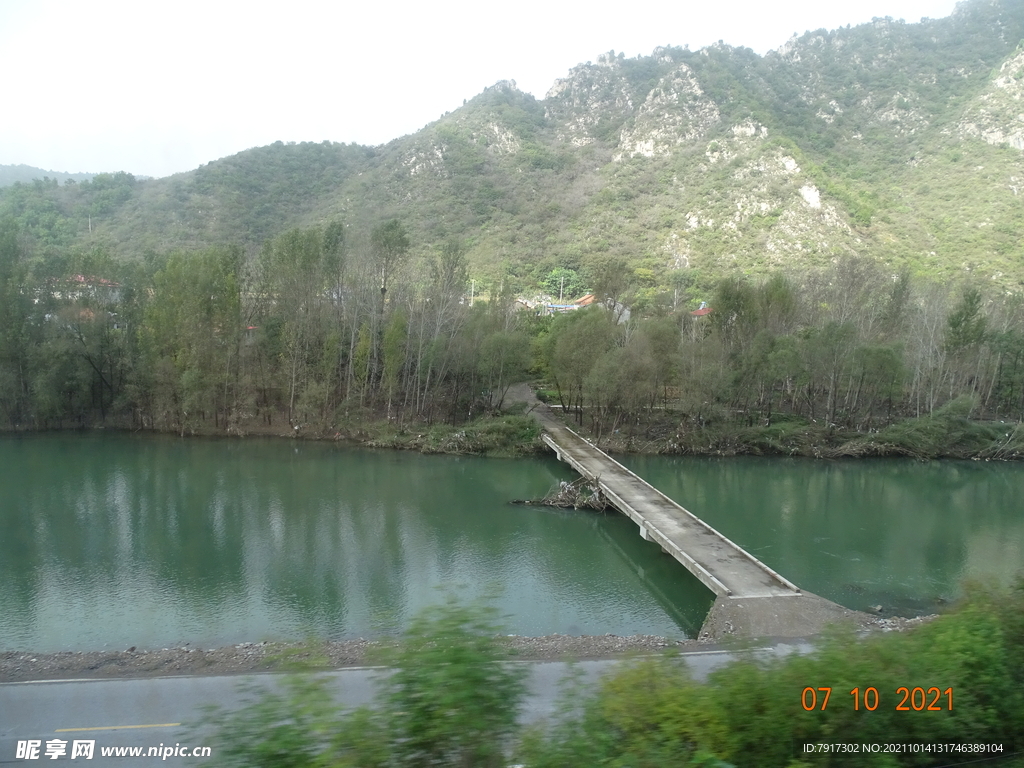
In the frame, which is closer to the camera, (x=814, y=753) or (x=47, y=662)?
(x=814, y=753)

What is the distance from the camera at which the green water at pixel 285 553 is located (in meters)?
12.8

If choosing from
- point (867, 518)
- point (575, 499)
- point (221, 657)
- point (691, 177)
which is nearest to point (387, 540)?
point (575, 499)

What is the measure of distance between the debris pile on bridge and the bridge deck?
0.94 ft

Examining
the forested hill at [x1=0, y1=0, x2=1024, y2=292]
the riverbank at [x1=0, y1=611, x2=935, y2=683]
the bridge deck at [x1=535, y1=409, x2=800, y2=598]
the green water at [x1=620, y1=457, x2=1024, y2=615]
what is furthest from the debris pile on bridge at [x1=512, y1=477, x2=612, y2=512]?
the forested hill at [x1=0, y1=0, x2=1024, y2=292]

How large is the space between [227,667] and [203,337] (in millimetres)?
23229

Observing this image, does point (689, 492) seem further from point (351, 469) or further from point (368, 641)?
point (368, 641)

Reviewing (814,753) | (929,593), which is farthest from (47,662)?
(929,593)

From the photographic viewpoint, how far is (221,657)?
10211mm

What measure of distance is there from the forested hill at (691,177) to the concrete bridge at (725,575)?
97.6ft

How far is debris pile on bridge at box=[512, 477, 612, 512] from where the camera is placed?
20922 mm

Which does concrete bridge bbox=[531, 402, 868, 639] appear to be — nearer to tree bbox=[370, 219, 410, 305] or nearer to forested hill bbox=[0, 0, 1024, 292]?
tree bbox=[370, 219, 410, 305]

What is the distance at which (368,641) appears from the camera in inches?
450

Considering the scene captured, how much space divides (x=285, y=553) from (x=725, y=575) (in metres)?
10.6
